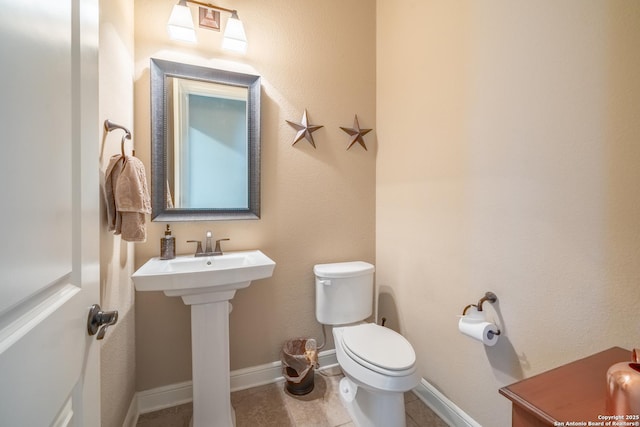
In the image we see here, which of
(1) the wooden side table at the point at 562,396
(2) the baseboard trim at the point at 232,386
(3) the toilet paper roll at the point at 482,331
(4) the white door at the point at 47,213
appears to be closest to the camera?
(4) the white door at the point at 47,213

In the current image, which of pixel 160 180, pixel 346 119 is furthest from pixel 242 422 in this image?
pixel 346 119

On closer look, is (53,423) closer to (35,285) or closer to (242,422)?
(35,285)

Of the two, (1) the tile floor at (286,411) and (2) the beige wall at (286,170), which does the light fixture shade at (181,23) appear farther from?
(1) the tile floor at (286,411)

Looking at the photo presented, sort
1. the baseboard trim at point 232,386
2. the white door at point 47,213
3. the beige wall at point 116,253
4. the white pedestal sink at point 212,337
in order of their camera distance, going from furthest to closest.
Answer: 1. the baseboard trim at point 232,386
2. the white pedestal sink at point 212,337
3. the beige wall at point 116,253
4. the white door at point 47,213

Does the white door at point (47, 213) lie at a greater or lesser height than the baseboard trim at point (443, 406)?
greater

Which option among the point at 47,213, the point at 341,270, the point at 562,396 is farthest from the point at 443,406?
the point at 47,213

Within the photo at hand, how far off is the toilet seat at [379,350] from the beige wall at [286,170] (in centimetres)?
48

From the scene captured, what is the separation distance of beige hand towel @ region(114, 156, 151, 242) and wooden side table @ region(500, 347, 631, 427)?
1354mm

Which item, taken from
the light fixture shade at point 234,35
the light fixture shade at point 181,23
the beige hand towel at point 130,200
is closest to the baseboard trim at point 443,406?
the beige hand towel at point 130,200

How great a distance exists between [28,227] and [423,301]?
172 cm

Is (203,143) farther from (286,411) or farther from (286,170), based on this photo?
(286,411)

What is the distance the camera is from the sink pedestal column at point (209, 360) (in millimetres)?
1350

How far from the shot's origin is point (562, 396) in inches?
25.0

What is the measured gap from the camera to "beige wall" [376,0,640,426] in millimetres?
885
